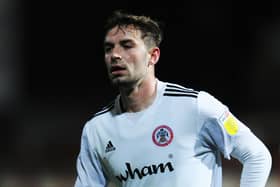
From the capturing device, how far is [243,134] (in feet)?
10.1

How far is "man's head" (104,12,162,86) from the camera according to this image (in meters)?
3.19

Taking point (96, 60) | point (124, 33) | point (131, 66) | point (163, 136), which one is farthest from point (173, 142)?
point (96, 60)

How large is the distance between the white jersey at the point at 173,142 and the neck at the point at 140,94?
25mm

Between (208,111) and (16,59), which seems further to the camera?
(16,59)

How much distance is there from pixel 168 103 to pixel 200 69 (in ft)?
22.1

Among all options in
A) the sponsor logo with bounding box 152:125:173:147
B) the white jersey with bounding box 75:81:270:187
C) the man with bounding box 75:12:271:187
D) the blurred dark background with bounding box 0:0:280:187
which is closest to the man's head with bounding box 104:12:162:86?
the man with bounding box 75:12:271:187

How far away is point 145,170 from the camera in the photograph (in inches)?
123

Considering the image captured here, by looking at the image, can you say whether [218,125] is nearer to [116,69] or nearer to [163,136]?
[163,136]

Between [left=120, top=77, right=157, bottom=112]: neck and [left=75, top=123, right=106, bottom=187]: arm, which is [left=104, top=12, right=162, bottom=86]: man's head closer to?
[left=120, top=77, right=157, bottom=112]: neck

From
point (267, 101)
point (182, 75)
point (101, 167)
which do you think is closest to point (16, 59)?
point (182, 75)

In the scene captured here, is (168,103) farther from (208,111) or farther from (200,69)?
(200,69)

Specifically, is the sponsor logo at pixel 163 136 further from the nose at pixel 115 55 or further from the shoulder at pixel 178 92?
the nose at pixel 115 55

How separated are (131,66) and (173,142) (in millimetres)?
370

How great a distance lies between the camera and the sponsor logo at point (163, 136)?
10.3 ft
